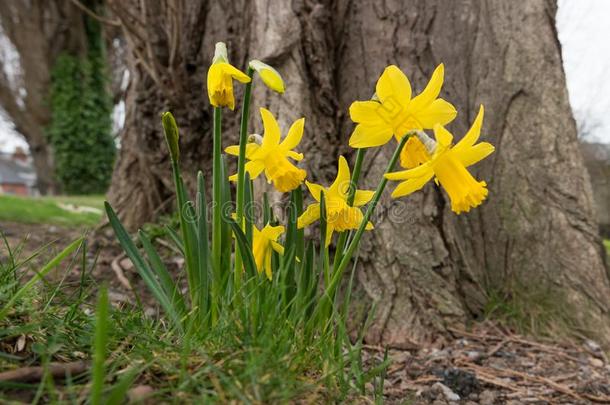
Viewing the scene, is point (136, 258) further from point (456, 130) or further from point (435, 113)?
point (456, 130)

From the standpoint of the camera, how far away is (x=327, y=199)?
1408 millimetres

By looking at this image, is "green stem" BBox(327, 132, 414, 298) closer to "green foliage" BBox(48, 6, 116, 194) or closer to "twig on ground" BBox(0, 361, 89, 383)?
"twig on ground" BBox(0, 361, 89, 383)

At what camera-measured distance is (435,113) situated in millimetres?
1278

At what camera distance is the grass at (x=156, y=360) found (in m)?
0.88

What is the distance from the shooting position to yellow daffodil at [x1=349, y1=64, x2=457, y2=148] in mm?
1259

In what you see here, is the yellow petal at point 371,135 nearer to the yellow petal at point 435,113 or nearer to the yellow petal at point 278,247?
the yellow petal at point 435,113

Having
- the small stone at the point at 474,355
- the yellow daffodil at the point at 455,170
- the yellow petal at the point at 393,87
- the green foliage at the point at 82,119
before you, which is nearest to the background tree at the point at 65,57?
the green foliage at the point at 82,119

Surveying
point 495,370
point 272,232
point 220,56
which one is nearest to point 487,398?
point 495,370

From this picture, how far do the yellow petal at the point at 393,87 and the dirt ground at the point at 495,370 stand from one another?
30.7 inches

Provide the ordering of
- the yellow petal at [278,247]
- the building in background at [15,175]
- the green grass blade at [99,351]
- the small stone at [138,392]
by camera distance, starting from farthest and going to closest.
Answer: the building in background at [15,175]
the yellow petal at [278,247]
the small stone at [138,392]
the green grass blade at [99,351]

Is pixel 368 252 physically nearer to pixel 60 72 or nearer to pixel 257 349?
pixel 257 349

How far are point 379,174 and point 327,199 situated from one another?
109cm

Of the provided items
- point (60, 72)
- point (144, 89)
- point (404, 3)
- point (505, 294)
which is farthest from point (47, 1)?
point (505, 294)

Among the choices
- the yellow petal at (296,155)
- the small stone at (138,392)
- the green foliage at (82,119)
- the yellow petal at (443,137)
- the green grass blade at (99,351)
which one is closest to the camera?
the green grass blade at (99,351)
